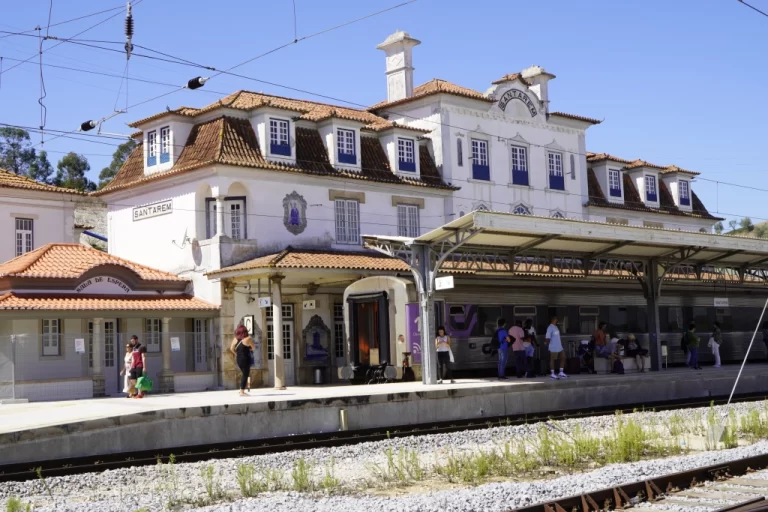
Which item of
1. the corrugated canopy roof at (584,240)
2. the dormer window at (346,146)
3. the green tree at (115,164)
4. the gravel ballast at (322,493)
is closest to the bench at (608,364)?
the corrugated canopy roof at (584,240)

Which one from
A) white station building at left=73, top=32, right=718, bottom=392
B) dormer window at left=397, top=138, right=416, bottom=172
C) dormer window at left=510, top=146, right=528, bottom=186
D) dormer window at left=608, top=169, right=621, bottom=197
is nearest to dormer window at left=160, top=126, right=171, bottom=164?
white station building at left=73, top=32, right=718, bottom=392

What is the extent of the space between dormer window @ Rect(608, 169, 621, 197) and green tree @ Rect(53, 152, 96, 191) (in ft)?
139

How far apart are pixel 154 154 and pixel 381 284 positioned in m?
10.7

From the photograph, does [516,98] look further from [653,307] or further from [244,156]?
[244,156]

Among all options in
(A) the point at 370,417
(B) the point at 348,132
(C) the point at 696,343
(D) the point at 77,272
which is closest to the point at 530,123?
(B) the point at 348,132

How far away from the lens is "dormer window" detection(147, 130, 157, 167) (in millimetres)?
33000

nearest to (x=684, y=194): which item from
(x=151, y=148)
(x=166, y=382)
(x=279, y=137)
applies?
(x=279, y=137)

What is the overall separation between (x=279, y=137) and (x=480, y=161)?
9.30 meters

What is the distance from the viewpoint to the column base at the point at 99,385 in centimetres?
2577

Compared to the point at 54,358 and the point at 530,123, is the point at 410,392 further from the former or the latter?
the point at 530,123

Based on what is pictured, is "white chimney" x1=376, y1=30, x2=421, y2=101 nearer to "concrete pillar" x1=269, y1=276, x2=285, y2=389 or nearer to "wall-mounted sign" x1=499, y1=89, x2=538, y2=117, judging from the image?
"wall-mounted sign" x1=499, y1=89, x2=538, y2=117

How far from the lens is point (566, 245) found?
85.8ft

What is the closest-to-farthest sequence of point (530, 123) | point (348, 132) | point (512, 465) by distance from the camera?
point (512, 465)
point (348, 132)
point (530, 123)

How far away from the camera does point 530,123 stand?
39.8 meters
